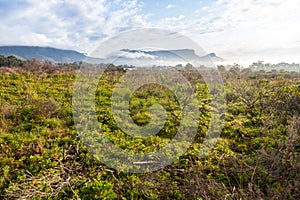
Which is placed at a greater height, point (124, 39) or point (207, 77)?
point (124, 39)

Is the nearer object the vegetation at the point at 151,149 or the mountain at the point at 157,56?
the vegetation at the point at 151,149

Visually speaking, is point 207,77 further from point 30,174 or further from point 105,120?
point 30,174

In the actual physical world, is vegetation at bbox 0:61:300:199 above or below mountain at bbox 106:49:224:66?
below

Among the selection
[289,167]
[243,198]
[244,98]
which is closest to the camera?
[243,198]

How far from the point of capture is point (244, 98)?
23.7 ft

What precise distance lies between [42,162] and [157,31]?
2.81 m

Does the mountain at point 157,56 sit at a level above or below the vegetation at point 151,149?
above

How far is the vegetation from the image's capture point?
9.98ft

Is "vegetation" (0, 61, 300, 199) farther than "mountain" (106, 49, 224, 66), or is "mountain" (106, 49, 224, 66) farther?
"mountain" (106, 49, 224, 66)

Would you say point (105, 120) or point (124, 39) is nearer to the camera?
point (124, 39)

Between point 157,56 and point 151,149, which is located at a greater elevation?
point 157,56

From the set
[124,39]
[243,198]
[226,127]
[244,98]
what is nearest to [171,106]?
[226,127]

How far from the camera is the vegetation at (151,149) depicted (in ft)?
9.98

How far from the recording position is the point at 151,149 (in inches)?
168
